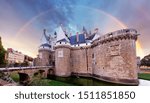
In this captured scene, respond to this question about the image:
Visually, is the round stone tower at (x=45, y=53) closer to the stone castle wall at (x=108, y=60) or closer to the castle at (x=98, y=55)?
the castle at (x=98, y=55)

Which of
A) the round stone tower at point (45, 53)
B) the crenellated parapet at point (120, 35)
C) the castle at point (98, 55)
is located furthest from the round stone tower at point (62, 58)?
the crenellated parapet at point (120, 35)

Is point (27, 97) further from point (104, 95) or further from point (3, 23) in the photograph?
point (3, 23)

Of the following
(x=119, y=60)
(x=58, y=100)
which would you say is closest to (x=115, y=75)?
(x=119, y=60)

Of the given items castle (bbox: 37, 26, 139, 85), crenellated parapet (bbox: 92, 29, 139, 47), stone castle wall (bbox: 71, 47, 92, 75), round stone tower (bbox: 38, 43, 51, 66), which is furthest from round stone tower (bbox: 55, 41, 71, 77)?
crenellated parapet (bbox: 92, 29, 139, 47)

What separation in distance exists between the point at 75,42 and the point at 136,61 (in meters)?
3.76

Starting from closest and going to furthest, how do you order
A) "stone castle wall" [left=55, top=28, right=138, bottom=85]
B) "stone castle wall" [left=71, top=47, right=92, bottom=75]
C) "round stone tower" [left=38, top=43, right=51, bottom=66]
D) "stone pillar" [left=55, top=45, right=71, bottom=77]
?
"stone castle wall" [left=55, top=28, right=138, bottom=85] < "stone castle wall" [left=71, top=47, right=92, bottom=75] < "stone pillar" [left=55, top=45, right=71, bottom=77] < "round stone tower" [left=38, top=43, right=51, bottom=66]

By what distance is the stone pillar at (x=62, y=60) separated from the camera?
19.6 ft

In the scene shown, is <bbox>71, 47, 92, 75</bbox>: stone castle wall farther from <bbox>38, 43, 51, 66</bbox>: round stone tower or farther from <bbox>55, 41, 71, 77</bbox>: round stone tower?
<bbox>38, 43, 51, 66</bbox>: round stone tower

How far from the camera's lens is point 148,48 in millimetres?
2352

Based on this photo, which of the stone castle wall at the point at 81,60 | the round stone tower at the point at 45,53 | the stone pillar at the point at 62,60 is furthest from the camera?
the round stone tower at the point at 45,53

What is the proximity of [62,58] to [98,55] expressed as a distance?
1.83 meters

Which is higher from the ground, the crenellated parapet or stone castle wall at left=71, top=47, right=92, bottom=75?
the crenellated parapet

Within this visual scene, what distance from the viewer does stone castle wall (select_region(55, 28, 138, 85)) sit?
3.68 metres

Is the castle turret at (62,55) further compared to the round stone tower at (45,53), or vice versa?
the round stone tower at (45,53)
